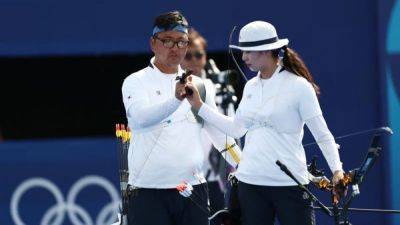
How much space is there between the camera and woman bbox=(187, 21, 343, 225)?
554 cm

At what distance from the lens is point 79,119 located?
994cm

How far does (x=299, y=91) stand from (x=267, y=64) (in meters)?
0.28

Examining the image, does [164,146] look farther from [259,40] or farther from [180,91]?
[259,40]

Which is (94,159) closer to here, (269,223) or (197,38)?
(197,38)

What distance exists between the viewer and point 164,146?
5574mm

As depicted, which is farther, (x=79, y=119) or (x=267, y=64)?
(x=79, y=119)

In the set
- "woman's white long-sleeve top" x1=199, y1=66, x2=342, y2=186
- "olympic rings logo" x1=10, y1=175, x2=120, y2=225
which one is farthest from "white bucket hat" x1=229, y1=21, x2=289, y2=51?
"olympic rings logo" x1=10, y1=175, x2=120, y2=225

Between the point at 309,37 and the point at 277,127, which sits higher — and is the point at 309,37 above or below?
above

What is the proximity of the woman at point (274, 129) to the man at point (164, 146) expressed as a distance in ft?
0.59

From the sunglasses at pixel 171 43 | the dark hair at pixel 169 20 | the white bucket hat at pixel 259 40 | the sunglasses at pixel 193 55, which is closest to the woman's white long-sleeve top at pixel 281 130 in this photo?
the white bucket hat at pixel 259 40

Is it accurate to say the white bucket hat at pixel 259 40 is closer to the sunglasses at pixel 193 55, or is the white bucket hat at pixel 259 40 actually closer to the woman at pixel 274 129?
the woman at pixel 274 129

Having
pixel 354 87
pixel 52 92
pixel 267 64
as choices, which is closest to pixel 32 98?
pixel 52 92

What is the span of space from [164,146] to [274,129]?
0.63 metres

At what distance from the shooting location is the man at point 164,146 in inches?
218
